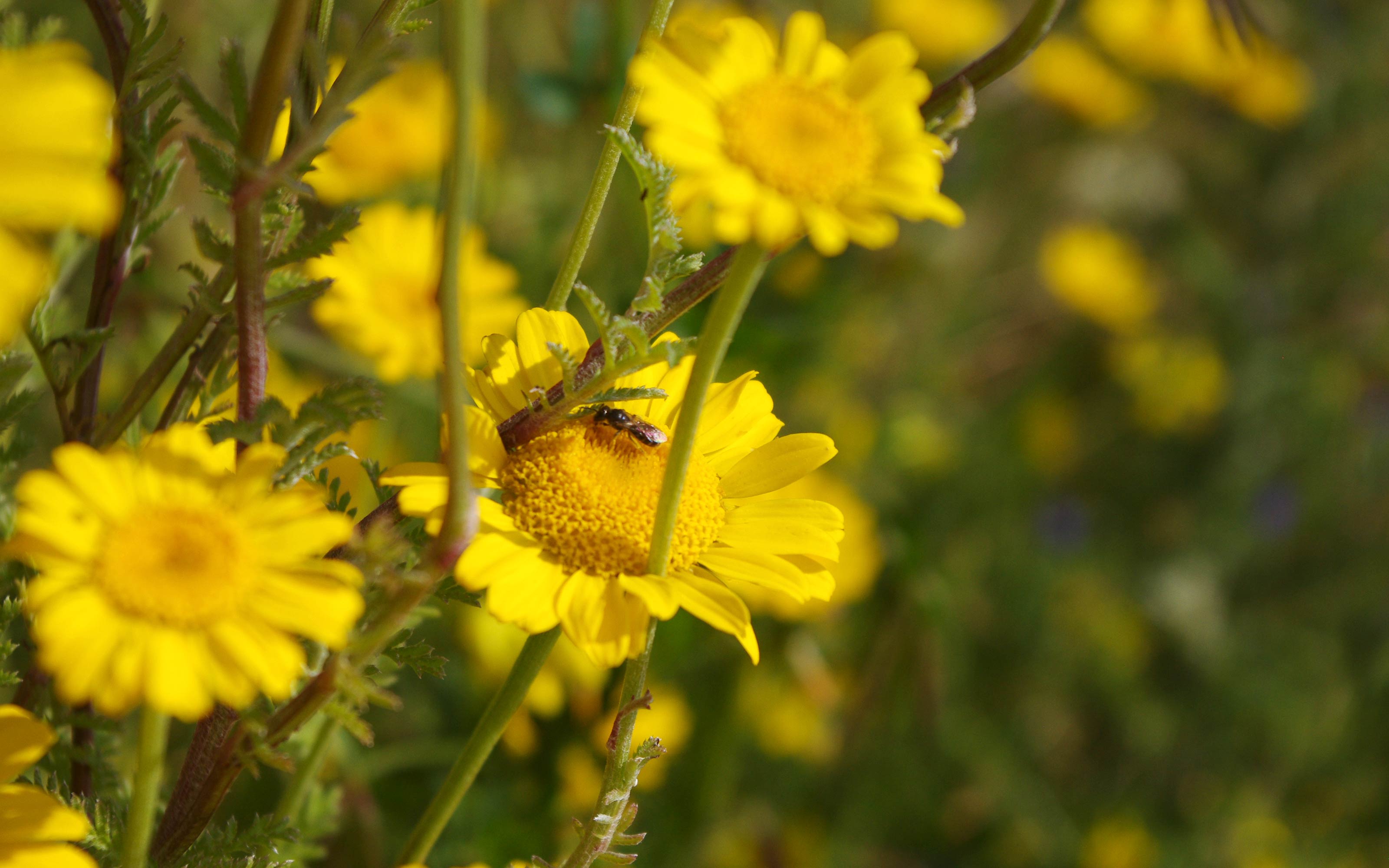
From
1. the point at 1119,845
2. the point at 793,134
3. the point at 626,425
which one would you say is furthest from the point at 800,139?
the point at 1119,845

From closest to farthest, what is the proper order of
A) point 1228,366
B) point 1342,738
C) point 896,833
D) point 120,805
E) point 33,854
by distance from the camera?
point 33,854
point 120,805
point 896,833
point 1342,738
point 1228,366

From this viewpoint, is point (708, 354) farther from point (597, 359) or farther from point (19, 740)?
point (19, 740)

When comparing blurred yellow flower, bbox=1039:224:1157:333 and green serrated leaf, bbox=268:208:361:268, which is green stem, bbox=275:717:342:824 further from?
blurred yellow flower, bbox=1039:224:1157:333

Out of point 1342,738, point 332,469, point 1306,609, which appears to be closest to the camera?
point 332,469

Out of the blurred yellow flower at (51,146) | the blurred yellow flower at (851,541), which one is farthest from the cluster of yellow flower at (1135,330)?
the blurred yellow flower at (51,146)

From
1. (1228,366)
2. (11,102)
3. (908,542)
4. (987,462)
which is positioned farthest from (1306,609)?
(11,102)

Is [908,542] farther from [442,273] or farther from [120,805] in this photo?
[442,273]
